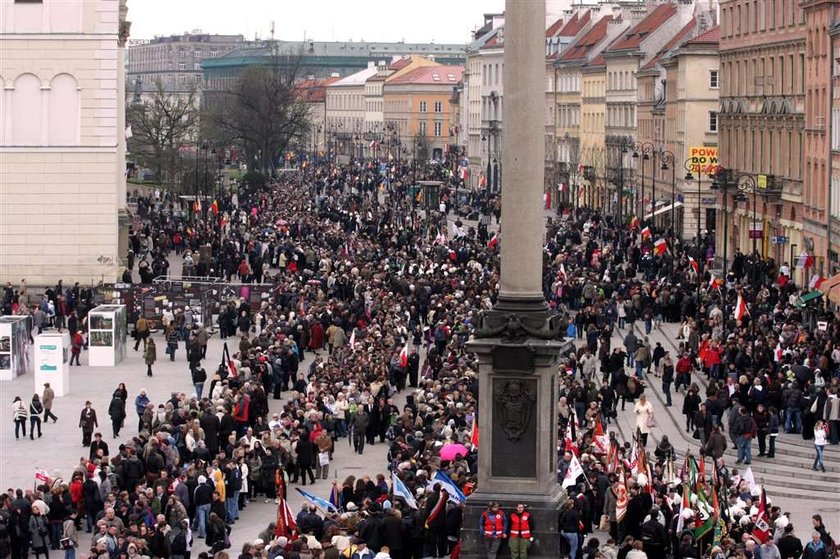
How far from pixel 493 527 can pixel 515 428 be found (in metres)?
1.11

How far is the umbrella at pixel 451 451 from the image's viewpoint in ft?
96.2

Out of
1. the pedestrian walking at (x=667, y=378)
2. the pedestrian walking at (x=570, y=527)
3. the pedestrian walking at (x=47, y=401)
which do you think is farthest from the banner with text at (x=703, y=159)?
the pedestrian walking at (x=570, y=527)

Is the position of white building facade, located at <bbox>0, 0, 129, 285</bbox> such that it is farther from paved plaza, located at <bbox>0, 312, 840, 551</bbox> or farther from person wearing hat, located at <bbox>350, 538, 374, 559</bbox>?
person wearing hat, located at <bbox>350, 538, 374, 559</bbox>

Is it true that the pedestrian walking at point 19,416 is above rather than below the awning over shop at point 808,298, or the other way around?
below

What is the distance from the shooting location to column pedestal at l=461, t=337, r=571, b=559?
2342cm

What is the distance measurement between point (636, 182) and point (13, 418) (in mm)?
63644

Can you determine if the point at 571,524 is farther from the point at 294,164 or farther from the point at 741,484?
the point at 294,164

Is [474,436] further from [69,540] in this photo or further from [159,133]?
[159,133]

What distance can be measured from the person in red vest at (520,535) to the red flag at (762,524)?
297 cm

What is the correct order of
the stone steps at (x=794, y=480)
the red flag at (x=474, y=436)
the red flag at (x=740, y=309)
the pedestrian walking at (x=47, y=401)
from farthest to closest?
the red flag at (x=740, y=309)
the pedestrian walking at (x=47, y=401)
the stone steps at (x=794, y=480)
the red flag at (x=474, y=436)

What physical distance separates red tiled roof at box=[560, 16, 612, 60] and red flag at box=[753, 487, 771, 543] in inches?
3753

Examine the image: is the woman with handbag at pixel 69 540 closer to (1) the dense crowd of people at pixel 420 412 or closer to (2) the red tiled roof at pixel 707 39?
(1) the dense crowd of people at pixel 420 412

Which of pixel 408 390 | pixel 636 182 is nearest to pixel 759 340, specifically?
pixel 408 390

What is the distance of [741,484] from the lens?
92.4 feet
